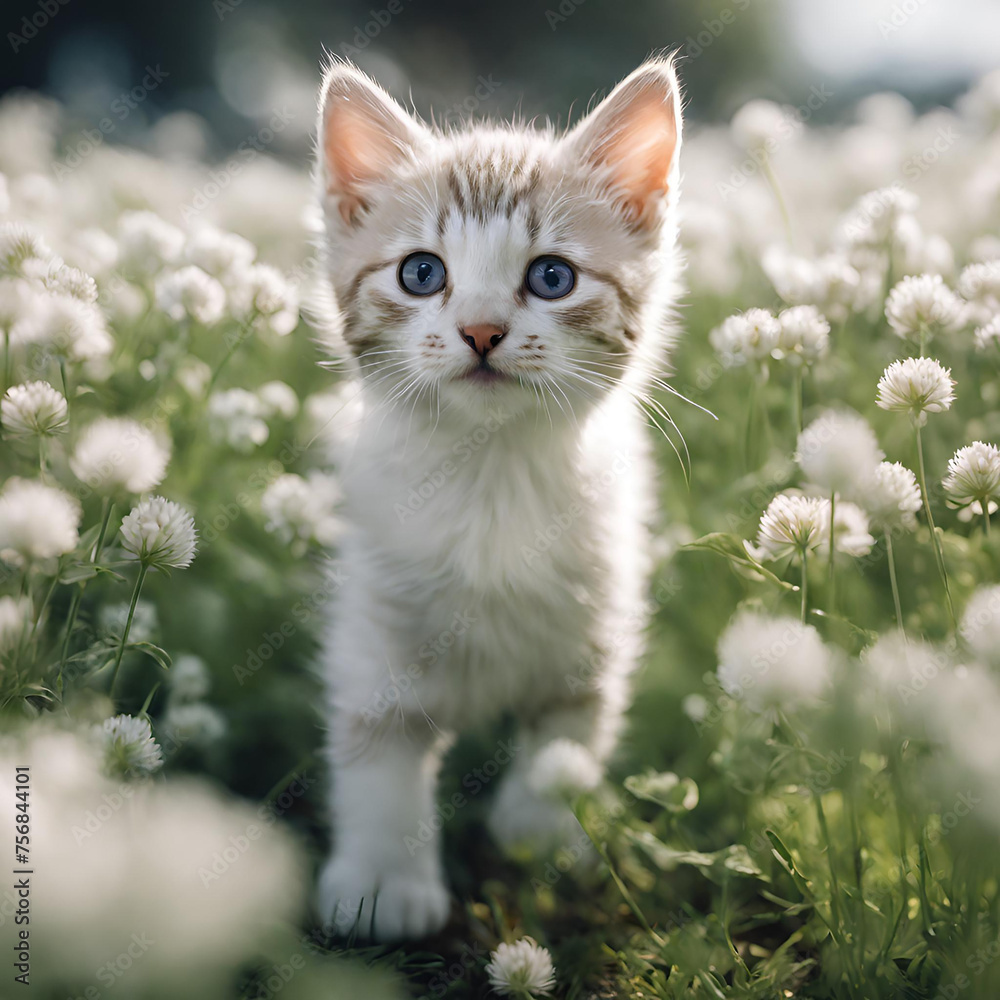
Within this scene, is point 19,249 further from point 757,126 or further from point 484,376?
point 757,126

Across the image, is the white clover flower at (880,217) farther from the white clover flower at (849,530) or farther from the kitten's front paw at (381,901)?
the kitten's front paw at (381,901)

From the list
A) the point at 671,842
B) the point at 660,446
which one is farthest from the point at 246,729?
the point at 660,446

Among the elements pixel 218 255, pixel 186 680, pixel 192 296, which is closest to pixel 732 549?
pixel 186 680

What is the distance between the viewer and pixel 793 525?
887 mm

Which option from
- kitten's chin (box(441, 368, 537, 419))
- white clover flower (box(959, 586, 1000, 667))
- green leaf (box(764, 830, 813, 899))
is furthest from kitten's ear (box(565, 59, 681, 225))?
green leaf (box(764, 830, 813, 899))

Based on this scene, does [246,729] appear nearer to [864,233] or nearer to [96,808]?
[96,808]

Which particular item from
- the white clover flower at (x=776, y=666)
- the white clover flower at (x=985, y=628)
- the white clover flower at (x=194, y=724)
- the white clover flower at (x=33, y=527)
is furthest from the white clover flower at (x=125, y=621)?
the white clover flower at (x=985, y=628)

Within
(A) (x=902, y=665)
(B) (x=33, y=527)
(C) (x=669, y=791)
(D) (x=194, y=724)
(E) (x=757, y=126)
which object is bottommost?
(D) (x=194, y=724)

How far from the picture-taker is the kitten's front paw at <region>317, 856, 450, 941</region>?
115cm

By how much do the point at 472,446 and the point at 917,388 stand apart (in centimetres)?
64

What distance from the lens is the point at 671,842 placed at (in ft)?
4.11

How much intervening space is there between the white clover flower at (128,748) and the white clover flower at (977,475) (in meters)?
0.91

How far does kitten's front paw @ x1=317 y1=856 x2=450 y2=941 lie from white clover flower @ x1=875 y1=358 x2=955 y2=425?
930 millimetres

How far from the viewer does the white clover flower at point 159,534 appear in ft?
2.78
